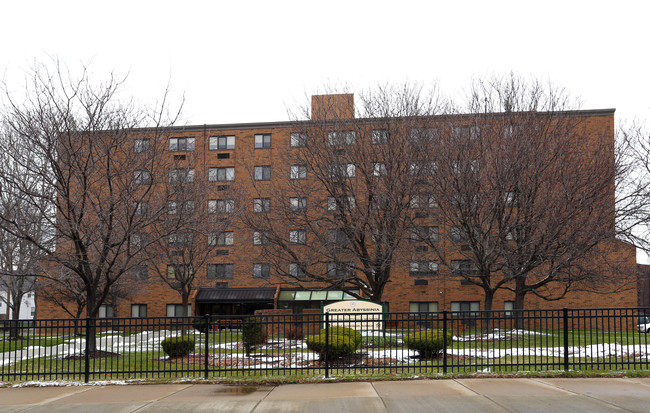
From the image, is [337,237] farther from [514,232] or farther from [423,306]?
[423,306]

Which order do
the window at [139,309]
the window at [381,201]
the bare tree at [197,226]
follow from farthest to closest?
the window at [139,309] < the window at [381,201] < the bare tree at [197,226]

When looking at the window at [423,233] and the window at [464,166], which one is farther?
the window at [423,233]

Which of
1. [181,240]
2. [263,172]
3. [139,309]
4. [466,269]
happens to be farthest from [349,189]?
[139,309]

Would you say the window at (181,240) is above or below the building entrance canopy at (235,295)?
above

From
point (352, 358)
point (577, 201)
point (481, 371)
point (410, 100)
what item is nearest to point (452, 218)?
point (577, 201)

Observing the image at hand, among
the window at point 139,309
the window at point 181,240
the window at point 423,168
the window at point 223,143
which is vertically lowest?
the window at point 139,309

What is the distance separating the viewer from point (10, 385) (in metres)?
12.2

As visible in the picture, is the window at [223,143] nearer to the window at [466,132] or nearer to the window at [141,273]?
the window at [141,273]

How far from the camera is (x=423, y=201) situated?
25.2m

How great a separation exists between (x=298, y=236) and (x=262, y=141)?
63.4 ft

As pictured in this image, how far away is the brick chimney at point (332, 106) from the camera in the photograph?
28094 millimetres

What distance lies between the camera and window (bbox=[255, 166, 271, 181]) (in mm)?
46281

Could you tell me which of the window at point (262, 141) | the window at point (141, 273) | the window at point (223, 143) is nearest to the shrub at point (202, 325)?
the window at point (141, 273)

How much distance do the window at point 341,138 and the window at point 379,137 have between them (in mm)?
914
